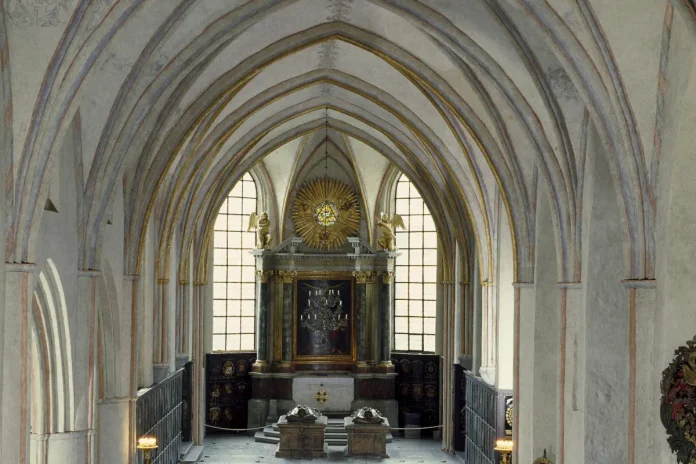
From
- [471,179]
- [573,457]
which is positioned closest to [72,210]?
[573,457]

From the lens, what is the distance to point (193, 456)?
23.6 meters

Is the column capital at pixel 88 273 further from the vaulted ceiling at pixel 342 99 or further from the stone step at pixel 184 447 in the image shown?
the stone step at pixel 184 447

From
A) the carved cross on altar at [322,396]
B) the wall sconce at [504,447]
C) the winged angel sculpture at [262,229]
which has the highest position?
the winged angel sculpture at [262,229]

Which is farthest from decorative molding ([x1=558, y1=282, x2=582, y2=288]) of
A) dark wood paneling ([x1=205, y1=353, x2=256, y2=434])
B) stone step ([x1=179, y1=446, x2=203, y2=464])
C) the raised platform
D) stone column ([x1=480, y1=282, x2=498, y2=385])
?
dark wood paneling ([x1=205, y1=353, x2=256, y2=434])

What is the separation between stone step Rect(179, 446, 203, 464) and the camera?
22984 mm

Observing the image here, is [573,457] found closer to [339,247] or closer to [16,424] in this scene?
[16,424]

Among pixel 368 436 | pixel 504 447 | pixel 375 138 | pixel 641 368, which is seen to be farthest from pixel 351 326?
pixel 641 368

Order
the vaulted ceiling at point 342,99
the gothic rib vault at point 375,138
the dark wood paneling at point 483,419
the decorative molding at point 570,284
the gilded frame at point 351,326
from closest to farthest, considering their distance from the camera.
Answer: the gothic rib vault at point 375,138
the vaulted ceiling at point 342,99
the decorative molding at point 570,284
the dark wood paneling at point 483,419
the gilded frame at point 351,326

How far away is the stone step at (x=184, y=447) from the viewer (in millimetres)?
23719

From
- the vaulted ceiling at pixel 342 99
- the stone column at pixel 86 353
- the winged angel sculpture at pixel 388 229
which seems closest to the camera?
the vaulted ceiling at pixel 342 99

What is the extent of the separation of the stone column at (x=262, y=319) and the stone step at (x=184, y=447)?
142 inches

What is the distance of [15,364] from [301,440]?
14.2 m

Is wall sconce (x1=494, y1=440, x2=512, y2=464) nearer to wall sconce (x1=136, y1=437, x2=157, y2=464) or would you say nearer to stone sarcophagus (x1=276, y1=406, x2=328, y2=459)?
wall sconce (x1=136, y1=437, x2=157, y2=464)

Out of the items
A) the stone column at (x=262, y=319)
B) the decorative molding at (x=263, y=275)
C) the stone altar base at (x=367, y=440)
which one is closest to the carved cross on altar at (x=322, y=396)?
the stone column at (x=262, y=319)
